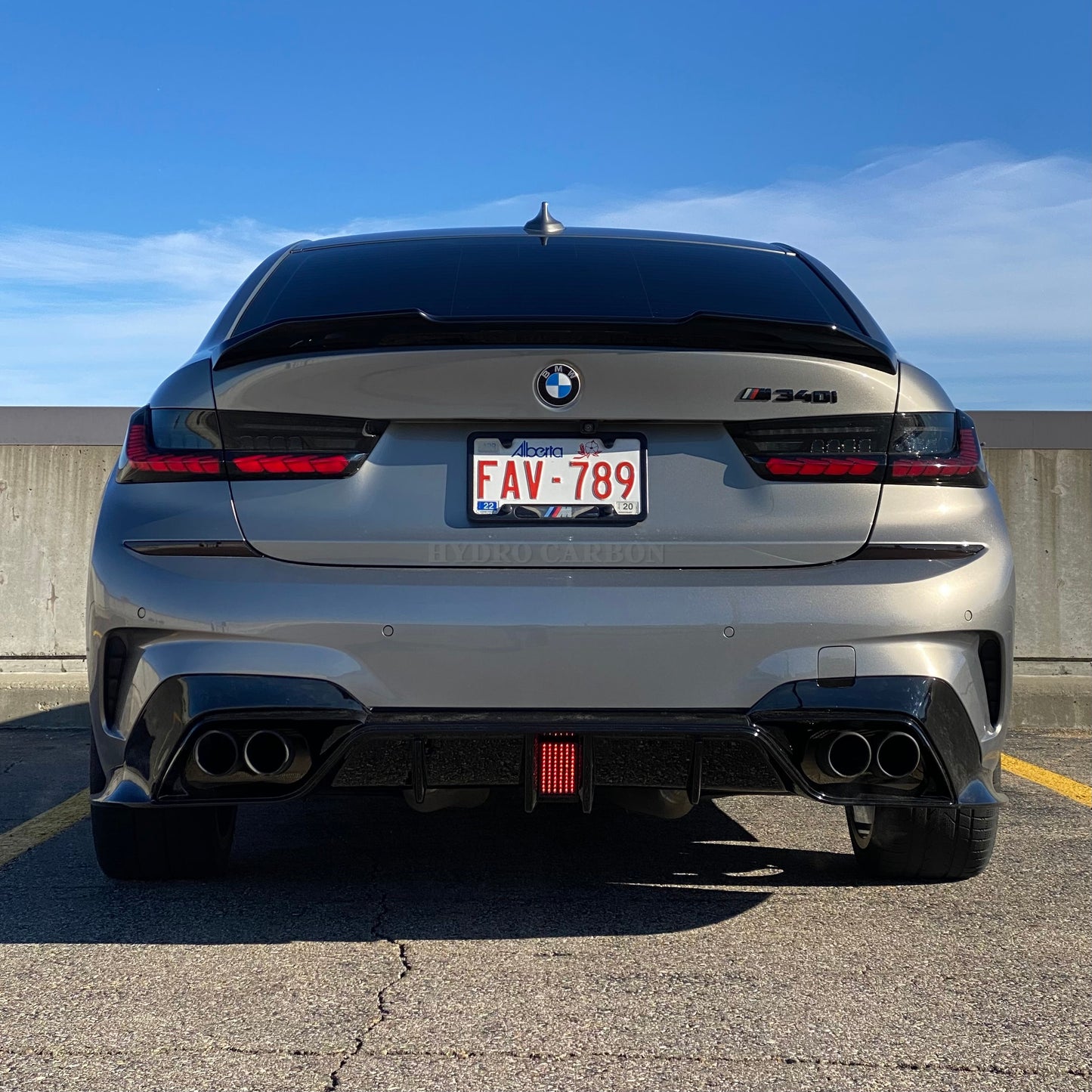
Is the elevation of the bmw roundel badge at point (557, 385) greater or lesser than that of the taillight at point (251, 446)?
greater

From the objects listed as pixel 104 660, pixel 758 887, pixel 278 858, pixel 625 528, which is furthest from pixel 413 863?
pixel 625 528

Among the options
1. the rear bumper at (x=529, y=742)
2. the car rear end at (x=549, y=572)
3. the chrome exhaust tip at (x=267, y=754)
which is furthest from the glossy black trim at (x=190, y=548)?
the chrome exhaust tip at (x=267, y=754)

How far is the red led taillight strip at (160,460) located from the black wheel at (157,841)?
0.93 metres

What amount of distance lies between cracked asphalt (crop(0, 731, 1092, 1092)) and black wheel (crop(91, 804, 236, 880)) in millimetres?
60

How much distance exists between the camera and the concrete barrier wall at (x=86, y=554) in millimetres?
6863

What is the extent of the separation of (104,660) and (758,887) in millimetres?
1754

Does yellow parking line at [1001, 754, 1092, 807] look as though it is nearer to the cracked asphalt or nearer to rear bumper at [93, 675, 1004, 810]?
the cracked asphalt

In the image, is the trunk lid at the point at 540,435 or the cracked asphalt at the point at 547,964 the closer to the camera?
the cracked asphalt at the point at 547,964

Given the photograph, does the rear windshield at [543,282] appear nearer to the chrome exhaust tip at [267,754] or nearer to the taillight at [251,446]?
the taillight at [251,446]

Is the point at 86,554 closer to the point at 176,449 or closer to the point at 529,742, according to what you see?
the point at 176,449

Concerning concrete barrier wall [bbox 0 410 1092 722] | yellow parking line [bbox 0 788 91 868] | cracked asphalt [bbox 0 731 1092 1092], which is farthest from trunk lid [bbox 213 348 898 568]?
concrete barrier wall [bbox 0 410 1092 722]

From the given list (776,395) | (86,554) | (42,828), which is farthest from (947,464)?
(86,554)

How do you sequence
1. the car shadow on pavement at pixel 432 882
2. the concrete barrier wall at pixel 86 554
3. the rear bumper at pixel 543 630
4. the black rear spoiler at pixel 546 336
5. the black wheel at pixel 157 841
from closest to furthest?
the rear bumper at pixel 543 630
the black rear spoiler at pixel 546 336
the car shadow on pavement at pixel 432 882
the black wheel at pixel 157 841
the concrete barrier wall at pixel 86 554

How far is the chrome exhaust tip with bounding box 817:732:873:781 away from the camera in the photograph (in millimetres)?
2922
